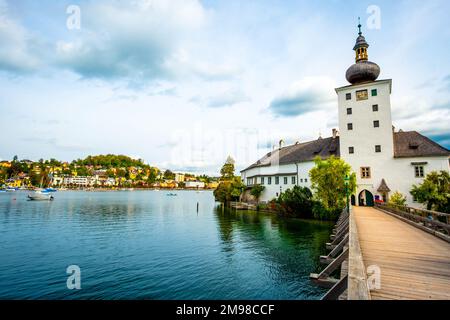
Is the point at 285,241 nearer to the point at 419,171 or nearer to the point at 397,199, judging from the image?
the point at 397,199

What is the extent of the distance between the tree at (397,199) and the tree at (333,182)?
14.6 feet

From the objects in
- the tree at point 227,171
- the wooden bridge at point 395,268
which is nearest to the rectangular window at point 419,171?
the wooden bridge at point 395,268

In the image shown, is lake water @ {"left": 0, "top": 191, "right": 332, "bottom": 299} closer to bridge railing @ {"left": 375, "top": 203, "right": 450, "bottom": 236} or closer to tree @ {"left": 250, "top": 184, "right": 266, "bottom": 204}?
bridge railing @ {"left": 375, "top": 203, "right": 450, "bottom": 236}

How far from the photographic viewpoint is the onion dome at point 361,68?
34.7 meters

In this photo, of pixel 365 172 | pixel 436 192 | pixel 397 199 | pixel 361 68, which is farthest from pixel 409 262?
pixel 361 68

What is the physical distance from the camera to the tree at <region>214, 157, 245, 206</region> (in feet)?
201

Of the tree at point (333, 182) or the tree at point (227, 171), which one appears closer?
the tree at point (333, 182)

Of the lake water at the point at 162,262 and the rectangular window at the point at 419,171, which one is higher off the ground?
the rectangular window at the point at 419,171

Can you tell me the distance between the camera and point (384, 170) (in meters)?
33.1

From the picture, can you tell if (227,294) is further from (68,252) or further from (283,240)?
(68,252)

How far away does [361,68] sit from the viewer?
34750mm

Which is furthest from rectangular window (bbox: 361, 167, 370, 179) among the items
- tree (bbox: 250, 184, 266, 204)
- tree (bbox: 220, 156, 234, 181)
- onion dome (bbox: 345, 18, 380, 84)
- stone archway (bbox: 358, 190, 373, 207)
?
tree (bbox: 220, 156, 234, 181)

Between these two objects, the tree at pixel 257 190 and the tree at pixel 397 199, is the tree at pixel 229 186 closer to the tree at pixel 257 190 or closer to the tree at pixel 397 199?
the tree at pixel 257 190
